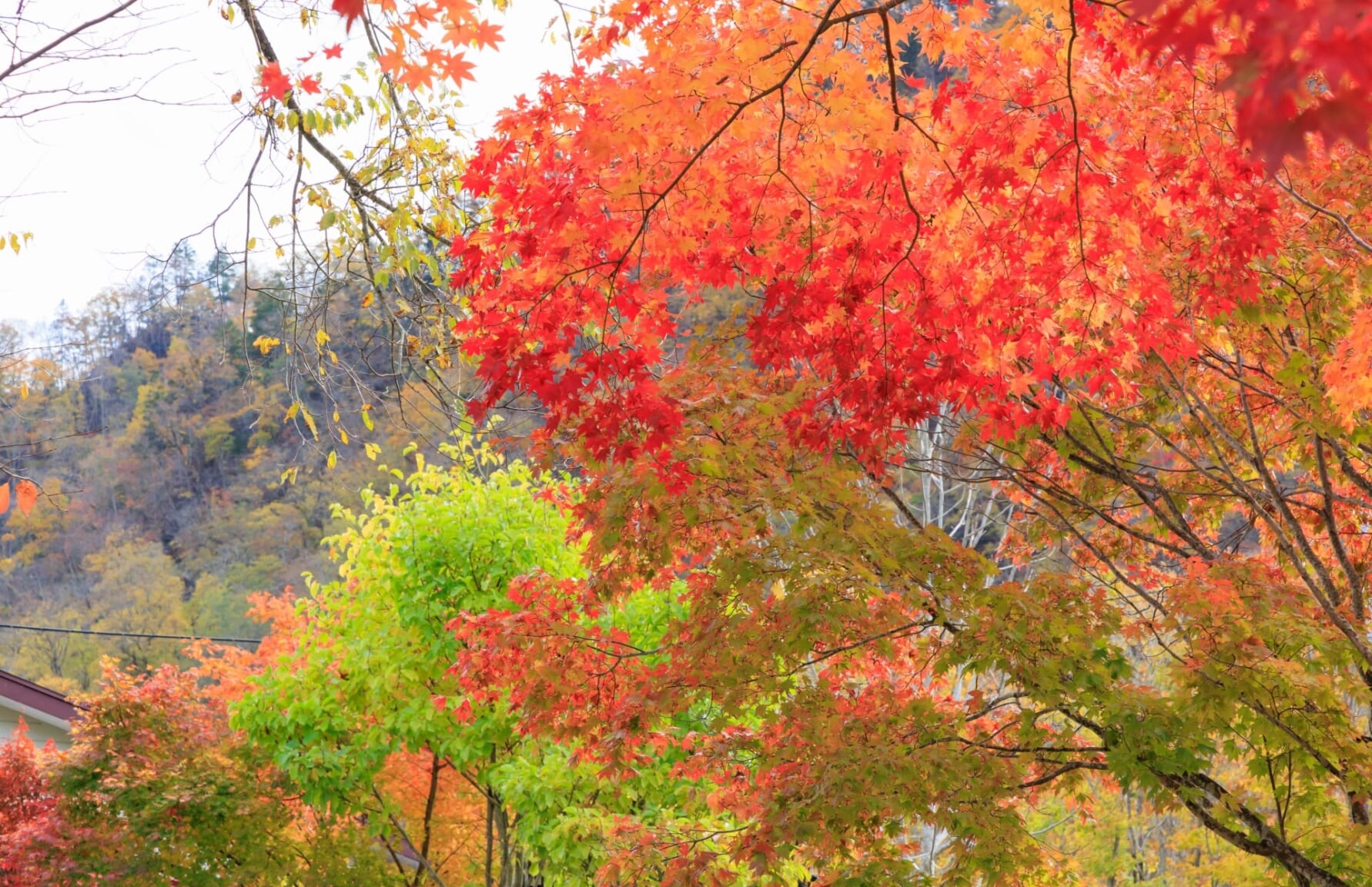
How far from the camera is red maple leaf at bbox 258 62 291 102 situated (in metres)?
3.57

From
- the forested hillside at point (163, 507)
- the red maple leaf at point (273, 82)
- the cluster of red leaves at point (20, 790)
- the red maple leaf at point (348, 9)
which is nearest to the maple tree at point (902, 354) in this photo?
the red maple leaf at point (273, 82)

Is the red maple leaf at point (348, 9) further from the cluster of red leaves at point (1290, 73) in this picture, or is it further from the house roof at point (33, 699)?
the house roof at point (33, 699)

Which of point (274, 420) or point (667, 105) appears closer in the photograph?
point (667, 105)

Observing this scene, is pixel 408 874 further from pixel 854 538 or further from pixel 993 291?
pixel 993 291

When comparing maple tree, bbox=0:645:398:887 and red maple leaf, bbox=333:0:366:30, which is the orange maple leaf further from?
maple tree, bbox=0:645:398:887

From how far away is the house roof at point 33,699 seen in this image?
9.91 m

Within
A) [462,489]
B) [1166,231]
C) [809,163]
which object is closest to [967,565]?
[1166,231]

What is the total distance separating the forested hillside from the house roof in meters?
13.1

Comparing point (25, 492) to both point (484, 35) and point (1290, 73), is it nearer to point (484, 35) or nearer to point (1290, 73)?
point (484, 35)

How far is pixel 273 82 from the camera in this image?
359cm

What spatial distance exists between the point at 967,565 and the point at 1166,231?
1272mm

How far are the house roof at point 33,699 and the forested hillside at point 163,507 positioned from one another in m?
13.1

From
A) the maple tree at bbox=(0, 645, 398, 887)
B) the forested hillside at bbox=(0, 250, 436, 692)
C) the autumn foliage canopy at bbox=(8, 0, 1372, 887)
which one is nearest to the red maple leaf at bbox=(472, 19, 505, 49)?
the autumn foliage canopy at bbox=(8, 0, 1372, 887)

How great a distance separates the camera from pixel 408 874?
8.96 metres
